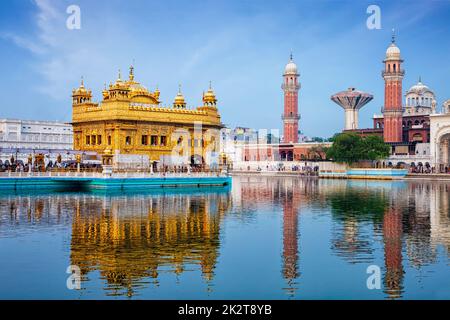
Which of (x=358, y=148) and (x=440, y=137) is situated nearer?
(x=440, y=137)

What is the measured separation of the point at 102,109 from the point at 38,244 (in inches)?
994

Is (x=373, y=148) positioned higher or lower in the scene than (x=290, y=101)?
lower

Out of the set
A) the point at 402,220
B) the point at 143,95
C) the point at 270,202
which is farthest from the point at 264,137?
the point at 402,220

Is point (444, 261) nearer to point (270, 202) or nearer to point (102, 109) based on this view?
point (270, 202)

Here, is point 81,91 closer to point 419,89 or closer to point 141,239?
point 141,239

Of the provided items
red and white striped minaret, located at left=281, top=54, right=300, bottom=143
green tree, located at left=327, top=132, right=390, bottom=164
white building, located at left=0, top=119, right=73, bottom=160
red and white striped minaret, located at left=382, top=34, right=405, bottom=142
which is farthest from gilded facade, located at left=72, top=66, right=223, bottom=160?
red and white striped minaret, located at left=281, top=54, right=300, bottom=143

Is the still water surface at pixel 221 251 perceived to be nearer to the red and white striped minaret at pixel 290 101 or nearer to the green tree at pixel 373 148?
the green tree at pixel 373 148

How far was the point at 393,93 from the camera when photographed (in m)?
69.6

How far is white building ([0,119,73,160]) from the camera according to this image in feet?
259

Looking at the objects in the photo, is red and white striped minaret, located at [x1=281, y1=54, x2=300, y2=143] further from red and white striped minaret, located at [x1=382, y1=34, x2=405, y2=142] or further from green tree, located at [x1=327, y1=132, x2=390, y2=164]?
green tree, located at [x1=327, y1=132, x2=390, y2=164]

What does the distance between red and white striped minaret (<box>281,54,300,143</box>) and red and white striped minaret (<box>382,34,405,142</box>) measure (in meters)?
16.3

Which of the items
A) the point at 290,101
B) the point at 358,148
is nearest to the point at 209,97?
the point at 358,148

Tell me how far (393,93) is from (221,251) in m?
59.5

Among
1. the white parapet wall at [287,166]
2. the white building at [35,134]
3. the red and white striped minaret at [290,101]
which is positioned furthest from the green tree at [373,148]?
the white building at [35,134]
